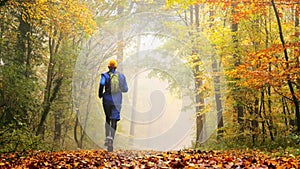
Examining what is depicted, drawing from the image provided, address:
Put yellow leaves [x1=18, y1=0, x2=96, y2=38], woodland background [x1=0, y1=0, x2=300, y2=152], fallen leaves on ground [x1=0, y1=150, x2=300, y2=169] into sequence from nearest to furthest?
fallen leaves on ground [x1=0, y1=150, x2=300, y2=169] < woodland background [x1=0, y1=0, x2=300, y2=152] < yellow leaves [x1=18, y1=0, x2=96, y2=38]

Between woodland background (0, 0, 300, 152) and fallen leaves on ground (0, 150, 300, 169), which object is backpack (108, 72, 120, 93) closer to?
woodland background (0, 0, 300, 152)

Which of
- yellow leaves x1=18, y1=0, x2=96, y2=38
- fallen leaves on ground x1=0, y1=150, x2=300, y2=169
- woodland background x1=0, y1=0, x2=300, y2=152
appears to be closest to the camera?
fallen leaves on ground x1=0, y1=150, x2=300, y2=169

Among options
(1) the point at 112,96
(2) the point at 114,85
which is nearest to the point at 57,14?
(2) the point at 114,85

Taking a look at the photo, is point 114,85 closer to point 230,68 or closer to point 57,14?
point 57,14

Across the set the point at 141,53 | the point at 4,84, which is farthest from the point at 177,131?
the point at 4,84

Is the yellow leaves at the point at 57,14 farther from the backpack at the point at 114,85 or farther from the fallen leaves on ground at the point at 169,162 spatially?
the fallen leaves on ground at the point at 169,162

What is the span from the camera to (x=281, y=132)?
9281 mm

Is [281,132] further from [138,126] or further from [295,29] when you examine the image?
[138,126]

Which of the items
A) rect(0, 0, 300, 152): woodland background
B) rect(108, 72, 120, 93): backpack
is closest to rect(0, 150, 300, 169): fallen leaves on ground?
rect(0, 0, 300, 152): woodland background

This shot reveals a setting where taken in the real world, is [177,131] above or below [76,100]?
below

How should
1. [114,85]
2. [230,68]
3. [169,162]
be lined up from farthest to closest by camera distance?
[230,68]
[114,85]
[169,162]

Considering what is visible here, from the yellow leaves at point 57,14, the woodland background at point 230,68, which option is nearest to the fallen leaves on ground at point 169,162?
the woodland background at point 230,68

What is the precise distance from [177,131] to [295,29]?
8.75 metres

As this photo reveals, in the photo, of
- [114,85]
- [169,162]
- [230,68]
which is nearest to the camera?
[169,162]
